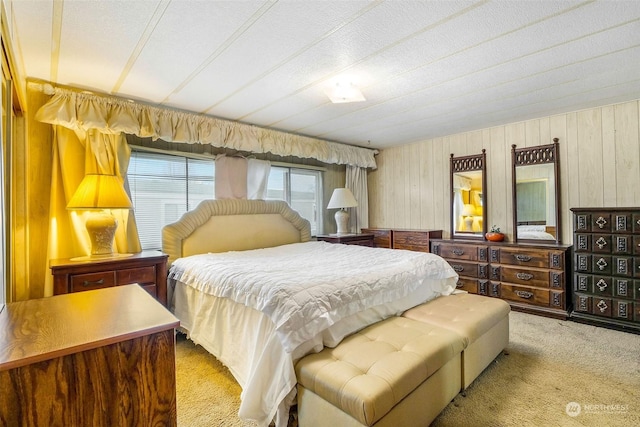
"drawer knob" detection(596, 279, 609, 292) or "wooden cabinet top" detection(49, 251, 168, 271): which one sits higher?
"wooden cabinet top" detection(49, 251, 168, 271)

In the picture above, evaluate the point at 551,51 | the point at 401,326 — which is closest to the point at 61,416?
the point at 401,326

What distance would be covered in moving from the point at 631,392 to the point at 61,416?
9.52 ft

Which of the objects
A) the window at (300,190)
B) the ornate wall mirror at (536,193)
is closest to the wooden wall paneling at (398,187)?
the window at (300,190)

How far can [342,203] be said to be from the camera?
14.8 feet

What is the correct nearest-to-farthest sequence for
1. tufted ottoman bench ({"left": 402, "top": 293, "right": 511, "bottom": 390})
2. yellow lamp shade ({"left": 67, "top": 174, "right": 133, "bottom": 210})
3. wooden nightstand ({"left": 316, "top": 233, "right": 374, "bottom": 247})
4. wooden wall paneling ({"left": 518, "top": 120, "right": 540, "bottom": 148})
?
tufted ottoman bench ({"left": 402, "top": 293, "right": 511, "bottom": 390}) < yellow lamp shade ({"left": 67, "top": 174, "right": 133, "bottom": 210}) < wooden wall paneling ({"left": 518, "top": 120, "right": 540, "bottom": 148}) < wooden nightstand ({"left": 316, "top": 233, "right": 374, "bottom": 247})

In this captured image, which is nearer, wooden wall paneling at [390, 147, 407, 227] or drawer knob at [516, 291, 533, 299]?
drawer knob at [516, 291, 533, 299]

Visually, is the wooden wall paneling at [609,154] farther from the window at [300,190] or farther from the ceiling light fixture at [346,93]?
the window at [300,190]

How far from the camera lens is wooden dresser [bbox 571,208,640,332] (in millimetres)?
2814

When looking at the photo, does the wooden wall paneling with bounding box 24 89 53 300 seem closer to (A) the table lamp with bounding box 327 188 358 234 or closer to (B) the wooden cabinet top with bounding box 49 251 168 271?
(B) the wooden cabinet top with bounding box 49 251 168 271

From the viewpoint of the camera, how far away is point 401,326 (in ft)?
6.43

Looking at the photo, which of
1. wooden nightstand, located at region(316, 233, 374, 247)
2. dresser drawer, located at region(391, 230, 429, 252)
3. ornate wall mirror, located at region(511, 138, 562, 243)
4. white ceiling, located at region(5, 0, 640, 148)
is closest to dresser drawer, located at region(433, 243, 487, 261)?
dresser drawer, located at region(391, 230, 429, 252)

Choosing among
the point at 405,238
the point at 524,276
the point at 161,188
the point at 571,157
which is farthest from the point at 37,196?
the point at 571,157

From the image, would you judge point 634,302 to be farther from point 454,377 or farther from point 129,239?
point 129,239

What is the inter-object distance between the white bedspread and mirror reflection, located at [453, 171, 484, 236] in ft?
5.52
